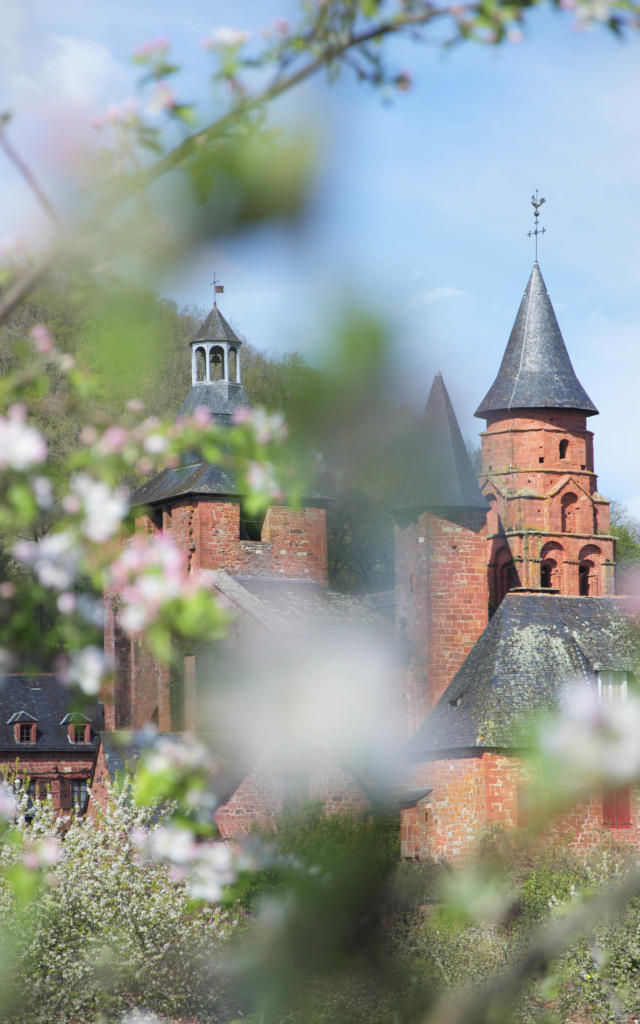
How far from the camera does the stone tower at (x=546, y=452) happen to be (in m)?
40.2

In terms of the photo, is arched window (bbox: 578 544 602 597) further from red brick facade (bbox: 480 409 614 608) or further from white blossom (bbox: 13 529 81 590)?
white blossom (bbox: 13 529 81 590)

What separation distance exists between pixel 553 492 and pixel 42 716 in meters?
17.1

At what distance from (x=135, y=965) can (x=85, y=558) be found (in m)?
12.9

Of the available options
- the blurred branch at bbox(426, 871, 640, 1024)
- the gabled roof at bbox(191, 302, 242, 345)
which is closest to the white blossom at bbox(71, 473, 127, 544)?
the gabled roof at bbox(191, 302, 242, 345)

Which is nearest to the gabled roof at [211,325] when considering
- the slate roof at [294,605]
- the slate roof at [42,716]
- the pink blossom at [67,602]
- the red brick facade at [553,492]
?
the pink blossom at [67,602]

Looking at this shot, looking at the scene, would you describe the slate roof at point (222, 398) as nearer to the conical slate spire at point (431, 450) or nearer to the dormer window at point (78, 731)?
the conical slate spire at point (431, 450)

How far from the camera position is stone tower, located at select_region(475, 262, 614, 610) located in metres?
40.2

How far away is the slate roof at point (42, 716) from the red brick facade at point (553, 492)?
13.7 metres

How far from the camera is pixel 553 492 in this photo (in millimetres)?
40531

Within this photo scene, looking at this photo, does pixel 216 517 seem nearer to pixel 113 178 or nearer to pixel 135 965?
pixel 135 965

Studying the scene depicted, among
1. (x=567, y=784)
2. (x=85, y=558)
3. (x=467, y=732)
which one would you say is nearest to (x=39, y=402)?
(x=85, y=558)

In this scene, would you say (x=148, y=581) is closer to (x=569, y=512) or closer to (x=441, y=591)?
(x=441, y=591)

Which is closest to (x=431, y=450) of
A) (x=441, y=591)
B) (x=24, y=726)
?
(x=441, y=591)

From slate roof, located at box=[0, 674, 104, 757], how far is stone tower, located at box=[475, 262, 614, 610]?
13980 millimetres
